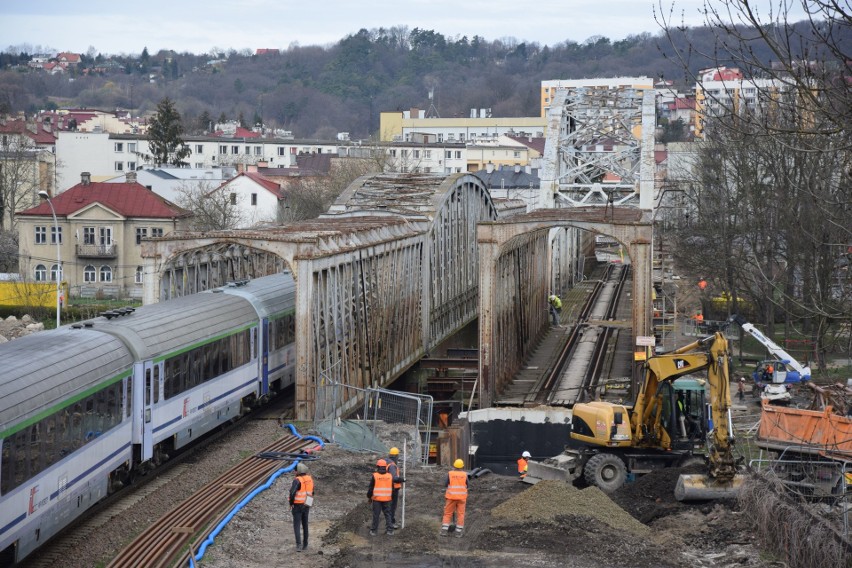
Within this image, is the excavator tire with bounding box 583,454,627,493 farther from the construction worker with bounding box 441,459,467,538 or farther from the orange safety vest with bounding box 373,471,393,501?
the orange safety vest with bounding box 373,471,393,501

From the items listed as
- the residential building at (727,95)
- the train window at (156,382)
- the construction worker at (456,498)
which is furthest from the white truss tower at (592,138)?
the construction worker at (456,498)

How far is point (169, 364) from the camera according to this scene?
21594 millimetres

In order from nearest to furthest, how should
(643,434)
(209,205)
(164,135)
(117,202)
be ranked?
1. (643,434)
2. (117,202)
3. (209,205)
4. (164,135)

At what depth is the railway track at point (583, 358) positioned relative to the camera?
32375mm

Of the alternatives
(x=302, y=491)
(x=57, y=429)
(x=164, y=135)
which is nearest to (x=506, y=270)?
(x=302, y=491)

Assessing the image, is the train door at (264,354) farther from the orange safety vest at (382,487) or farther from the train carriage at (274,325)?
the orange safety vest at (382,487)

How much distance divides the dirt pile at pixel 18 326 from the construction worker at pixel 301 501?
33.8 metres

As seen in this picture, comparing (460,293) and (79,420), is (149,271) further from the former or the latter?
(460,293)

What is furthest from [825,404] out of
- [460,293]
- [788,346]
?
[460,293]

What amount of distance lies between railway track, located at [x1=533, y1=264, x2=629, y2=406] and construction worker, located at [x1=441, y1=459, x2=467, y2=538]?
1362cm

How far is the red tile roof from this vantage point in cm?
6431

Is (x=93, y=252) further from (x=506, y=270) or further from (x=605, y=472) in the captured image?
(x=605, y=472)

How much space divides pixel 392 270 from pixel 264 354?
610cm

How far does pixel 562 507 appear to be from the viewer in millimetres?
18438
